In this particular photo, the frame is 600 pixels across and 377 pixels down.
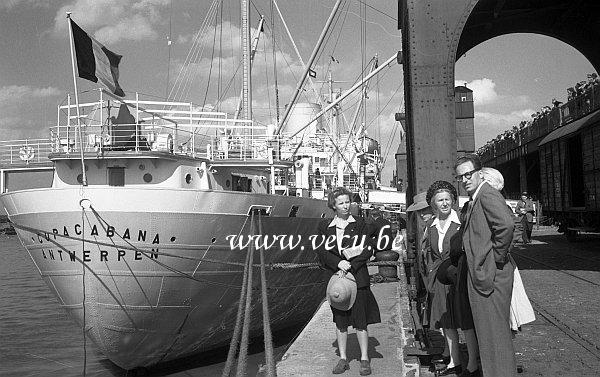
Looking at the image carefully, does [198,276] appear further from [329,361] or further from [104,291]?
[329,361]

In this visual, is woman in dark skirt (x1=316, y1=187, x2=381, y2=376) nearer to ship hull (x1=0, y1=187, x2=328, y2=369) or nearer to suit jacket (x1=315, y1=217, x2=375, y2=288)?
suit jacket (x1=315, y1=217, x2=375, y2=288)

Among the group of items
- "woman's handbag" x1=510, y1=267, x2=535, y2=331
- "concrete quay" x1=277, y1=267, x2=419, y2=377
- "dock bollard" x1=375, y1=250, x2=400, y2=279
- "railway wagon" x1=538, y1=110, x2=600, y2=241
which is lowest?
"concrete quay" x1=277, y1=267, x2=419, y2=377

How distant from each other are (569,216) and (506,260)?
59.6ft

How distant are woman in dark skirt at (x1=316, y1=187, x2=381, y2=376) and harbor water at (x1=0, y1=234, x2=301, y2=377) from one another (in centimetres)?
326

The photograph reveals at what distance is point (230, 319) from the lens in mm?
12016

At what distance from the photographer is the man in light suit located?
417cm

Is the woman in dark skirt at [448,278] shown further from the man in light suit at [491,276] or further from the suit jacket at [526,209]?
the suit jacket at [526,209]

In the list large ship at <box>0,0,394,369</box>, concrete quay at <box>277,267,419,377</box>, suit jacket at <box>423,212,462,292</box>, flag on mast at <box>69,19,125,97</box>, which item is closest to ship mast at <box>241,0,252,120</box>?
large ship at <box>0,0,394,369</box>

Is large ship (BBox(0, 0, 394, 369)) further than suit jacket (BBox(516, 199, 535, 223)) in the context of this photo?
No

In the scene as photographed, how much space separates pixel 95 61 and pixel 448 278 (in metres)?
8.46

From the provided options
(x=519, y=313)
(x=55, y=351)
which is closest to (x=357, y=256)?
(x=519, y=313)

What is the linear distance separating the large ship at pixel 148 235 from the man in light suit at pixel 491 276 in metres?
4.04

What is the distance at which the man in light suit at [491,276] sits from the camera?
13.7 ft

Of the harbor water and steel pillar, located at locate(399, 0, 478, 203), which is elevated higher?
steel pillar, located at locate(399, 0, 478, 203)
